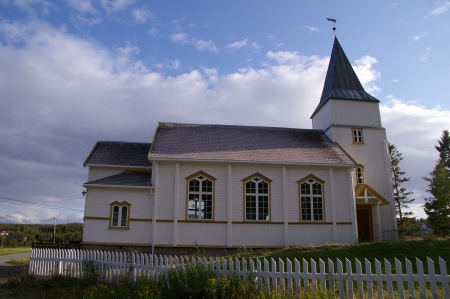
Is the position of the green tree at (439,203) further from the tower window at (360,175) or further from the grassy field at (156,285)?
the grassy field at (156,285)

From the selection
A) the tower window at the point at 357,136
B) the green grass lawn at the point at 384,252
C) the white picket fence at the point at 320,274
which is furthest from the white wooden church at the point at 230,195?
the white picket fence at the point at 320,274

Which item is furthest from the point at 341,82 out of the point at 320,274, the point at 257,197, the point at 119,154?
the point at 320,274

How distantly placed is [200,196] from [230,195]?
164 cm

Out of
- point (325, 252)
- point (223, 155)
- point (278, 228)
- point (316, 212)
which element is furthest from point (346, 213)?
point (223, 155)

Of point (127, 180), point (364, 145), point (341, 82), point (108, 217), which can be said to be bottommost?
point (108, 217)

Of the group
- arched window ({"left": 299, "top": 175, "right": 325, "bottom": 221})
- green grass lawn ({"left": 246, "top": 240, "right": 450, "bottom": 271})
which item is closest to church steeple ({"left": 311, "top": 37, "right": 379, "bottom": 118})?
arched window ({"left": 299, "top": 175, "right": 325, "bottom": 221})

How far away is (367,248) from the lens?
16.4 m

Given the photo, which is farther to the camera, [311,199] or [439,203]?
[439,203]

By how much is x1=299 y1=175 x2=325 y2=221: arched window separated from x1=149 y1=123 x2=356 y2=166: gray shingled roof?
1.18 meters

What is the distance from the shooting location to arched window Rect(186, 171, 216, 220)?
19844 millimetres

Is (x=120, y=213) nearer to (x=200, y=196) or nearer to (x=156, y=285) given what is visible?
(x=200, y=196)

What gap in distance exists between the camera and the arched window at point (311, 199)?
20.6m

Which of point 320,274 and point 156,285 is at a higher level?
point 320,274

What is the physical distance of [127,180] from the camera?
20.1 m
